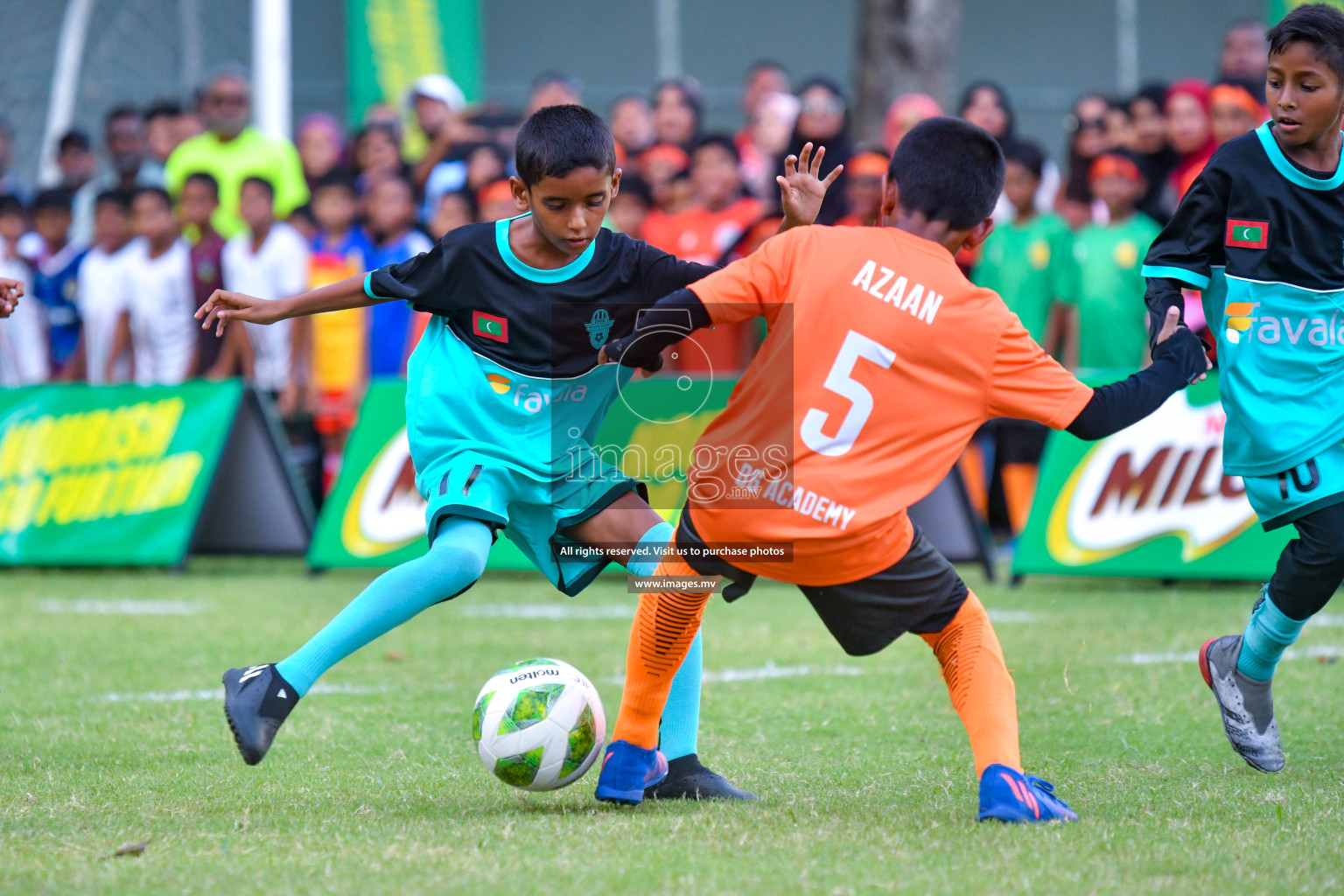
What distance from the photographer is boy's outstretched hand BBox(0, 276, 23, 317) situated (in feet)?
14.1

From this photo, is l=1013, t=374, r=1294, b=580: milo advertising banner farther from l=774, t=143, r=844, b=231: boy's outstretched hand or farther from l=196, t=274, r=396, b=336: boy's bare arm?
l=196, t=274, r=396, b=336: boy's bare arm

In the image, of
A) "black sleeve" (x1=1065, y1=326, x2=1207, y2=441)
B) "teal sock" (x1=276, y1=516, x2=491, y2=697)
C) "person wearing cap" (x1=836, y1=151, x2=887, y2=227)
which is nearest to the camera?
"black sleeve" (x1=1065, y1=326, x2=1207, y2=441)

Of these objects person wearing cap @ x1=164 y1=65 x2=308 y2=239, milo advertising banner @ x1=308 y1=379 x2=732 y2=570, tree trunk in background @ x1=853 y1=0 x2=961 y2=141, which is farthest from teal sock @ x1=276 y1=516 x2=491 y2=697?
tree trunk in background @ x1=853 y1=0 x2=961 y2=141

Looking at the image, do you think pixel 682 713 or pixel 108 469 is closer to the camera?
pixel 682 713

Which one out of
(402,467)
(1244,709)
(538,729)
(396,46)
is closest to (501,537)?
(402,467)

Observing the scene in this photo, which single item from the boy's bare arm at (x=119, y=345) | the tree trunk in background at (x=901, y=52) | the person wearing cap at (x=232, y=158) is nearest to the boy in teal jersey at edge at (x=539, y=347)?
the boy's bare arm at (x=119, y=345)

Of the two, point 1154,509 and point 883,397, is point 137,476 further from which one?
point 883,397

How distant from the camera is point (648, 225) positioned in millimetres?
10242

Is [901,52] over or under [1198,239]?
under

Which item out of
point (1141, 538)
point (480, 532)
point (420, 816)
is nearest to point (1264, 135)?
point (480, 532)

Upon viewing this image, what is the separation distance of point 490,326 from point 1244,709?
7.90 feet

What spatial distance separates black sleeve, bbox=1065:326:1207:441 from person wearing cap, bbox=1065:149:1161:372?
5980 mm

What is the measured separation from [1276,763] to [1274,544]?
12.7 ft

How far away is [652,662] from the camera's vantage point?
13.1 feet
